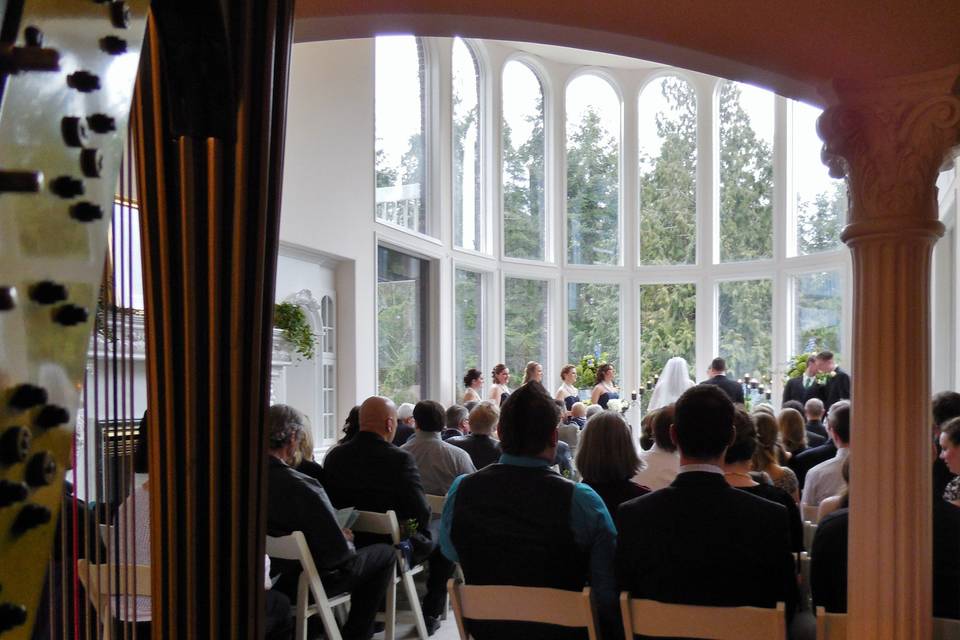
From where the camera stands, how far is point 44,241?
479mm

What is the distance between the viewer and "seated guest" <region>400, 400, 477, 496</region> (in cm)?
461

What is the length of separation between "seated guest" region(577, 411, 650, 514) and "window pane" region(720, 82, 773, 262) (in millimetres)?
10517

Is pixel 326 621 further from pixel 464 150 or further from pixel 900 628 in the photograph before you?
pixel 464 150

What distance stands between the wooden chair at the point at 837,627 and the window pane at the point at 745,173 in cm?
1113

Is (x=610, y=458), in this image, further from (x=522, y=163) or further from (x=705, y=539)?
(x=522, y=163)

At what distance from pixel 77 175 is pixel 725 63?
9.40 ft

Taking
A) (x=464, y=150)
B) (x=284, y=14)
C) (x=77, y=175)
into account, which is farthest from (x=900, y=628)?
(x=464, y=150)

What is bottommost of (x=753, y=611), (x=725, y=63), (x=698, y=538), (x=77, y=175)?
(x=753, y=611)

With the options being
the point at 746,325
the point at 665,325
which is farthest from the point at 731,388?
the point at 665,325

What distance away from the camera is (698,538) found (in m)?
2.28

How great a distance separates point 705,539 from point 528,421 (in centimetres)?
60

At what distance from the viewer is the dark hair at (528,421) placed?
101 inches

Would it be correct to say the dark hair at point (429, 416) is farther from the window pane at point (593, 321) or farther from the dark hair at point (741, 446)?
the window pane at point (593, 321)

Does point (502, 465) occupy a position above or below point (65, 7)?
below
